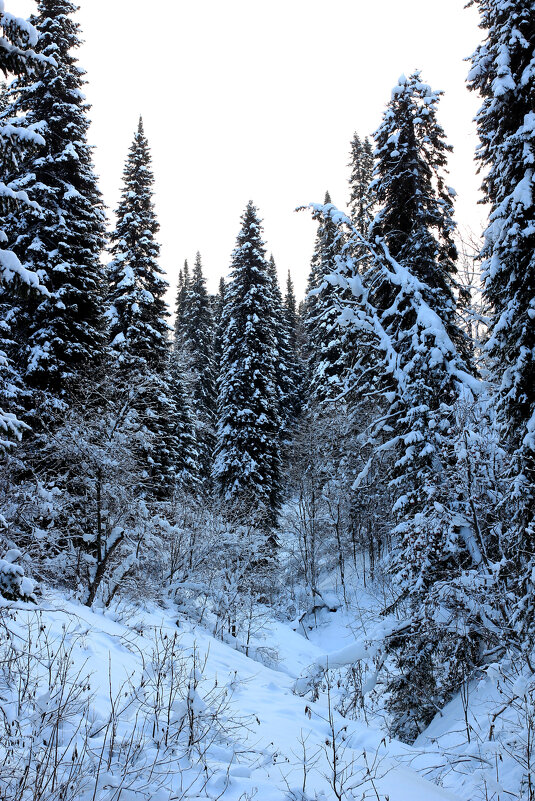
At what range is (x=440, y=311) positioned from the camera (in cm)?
1071

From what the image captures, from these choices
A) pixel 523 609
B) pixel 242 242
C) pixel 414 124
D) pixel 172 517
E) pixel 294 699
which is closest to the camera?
pixel 523 609

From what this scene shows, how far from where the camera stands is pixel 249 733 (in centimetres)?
477

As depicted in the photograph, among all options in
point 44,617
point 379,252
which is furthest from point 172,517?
point 379,252

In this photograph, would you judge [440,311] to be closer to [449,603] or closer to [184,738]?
[449,603]

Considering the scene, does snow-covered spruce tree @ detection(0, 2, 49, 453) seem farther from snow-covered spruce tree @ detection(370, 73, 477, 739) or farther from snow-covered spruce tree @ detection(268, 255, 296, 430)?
snow-covered spruce tree @ detection(268, 255, 296, 430)

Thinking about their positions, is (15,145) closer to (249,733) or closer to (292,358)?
(249,733)

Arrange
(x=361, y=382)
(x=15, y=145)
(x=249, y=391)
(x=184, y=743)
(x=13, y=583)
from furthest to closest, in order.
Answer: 1. (x=249, y=391)
2. (x=361, y=382)
3. (x=15, y=145)
4. (x=184, y=743)
5. (x=13, y=583)

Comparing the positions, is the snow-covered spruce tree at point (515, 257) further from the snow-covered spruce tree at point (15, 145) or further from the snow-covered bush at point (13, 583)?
the snow-covered spruce tree at point (15, 145)

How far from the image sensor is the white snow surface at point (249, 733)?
141 inches

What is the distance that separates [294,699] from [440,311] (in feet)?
26.3

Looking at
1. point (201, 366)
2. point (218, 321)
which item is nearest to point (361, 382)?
point (201, 366)

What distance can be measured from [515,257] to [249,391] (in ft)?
56.1

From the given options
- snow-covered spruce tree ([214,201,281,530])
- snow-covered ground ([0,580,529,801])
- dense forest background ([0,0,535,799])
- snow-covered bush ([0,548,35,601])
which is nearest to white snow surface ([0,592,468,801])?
snow-covered ground ([0,580,529,801])

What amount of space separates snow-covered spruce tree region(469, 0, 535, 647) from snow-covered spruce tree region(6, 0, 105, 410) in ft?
34.7
